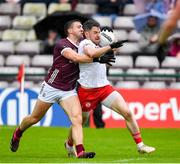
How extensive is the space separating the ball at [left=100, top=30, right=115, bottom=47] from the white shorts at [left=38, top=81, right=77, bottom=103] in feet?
3.02

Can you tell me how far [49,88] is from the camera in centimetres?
1486

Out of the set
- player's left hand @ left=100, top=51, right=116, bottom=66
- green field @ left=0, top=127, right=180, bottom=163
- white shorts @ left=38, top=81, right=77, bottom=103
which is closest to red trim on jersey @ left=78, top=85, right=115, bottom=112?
white shorts @ left=38, top=81, right=77, bottom=103

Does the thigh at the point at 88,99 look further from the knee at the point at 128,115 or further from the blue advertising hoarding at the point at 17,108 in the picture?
the blue advertising hoarding at the point at 17,108

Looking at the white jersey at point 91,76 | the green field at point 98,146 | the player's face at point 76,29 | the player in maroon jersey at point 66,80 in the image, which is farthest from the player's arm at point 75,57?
the green field at point 98,146

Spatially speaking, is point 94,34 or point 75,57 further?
point 94,34

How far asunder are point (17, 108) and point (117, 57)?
3.63 m

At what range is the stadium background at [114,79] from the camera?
77.3 ft

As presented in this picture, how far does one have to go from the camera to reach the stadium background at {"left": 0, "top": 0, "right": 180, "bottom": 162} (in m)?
23.5

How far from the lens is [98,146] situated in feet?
57.4

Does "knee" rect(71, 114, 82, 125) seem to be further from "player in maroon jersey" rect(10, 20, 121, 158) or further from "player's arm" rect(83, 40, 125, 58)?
"player's arm" rect(83, 40, 125, 58)

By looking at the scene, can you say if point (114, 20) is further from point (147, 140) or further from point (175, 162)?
point (175, 162)

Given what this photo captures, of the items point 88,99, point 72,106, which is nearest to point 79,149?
point 72,106

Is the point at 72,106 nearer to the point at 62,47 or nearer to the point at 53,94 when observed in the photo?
the point at 53,94

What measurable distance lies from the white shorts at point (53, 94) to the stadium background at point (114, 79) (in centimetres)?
542
